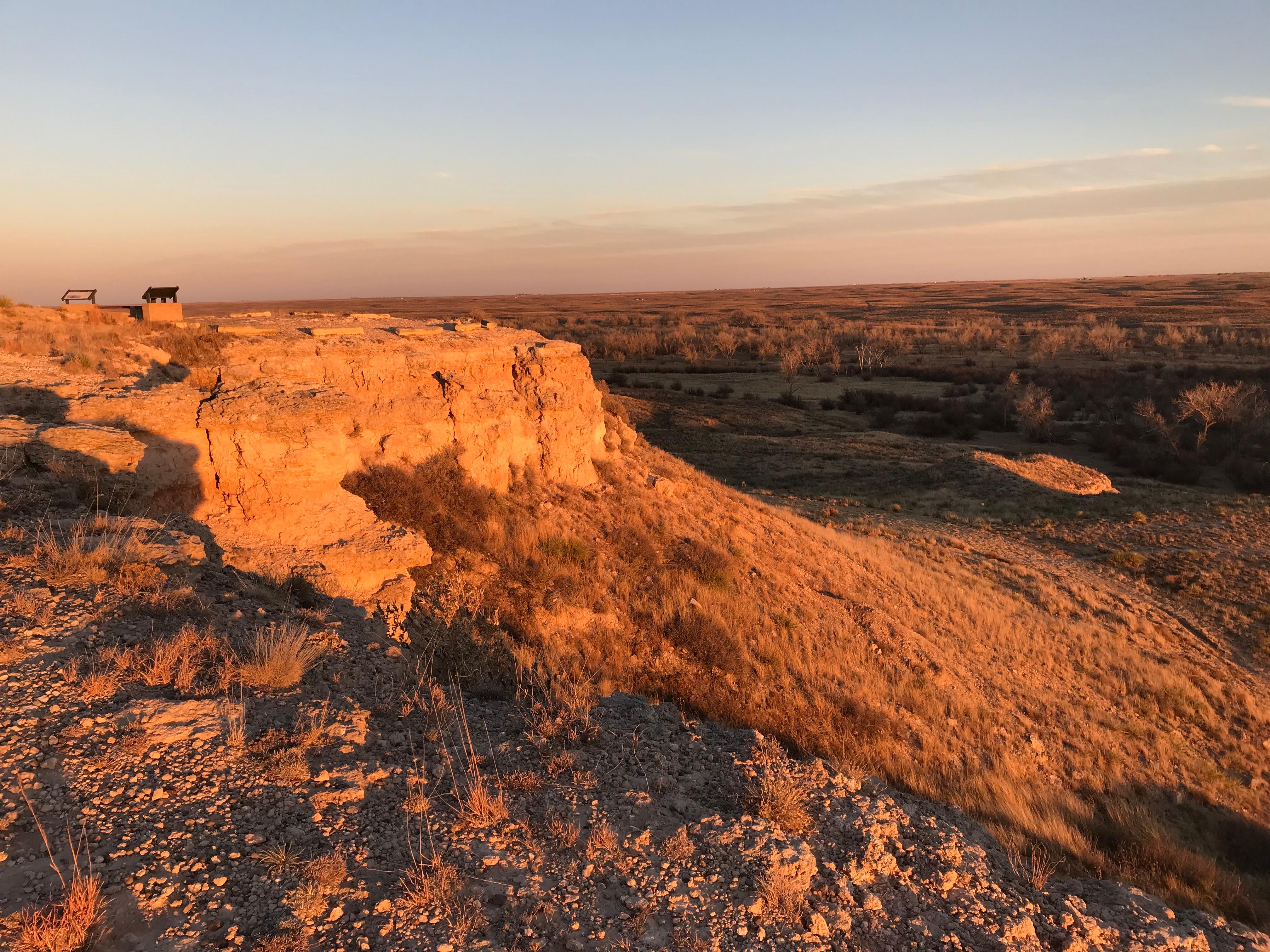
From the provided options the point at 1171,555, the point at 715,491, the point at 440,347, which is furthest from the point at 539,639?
the point at 1171,555

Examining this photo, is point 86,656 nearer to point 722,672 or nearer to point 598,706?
point 598,706

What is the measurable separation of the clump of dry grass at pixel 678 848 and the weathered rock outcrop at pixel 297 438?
164 inches

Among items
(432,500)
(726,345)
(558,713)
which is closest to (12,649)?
(558,713)

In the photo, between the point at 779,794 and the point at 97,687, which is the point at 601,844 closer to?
the point at 779,794

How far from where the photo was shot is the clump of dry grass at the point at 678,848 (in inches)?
169

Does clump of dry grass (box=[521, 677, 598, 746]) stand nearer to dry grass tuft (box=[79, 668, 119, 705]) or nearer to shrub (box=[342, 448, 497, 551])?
dry grass tuft (box=[79, 668, 119, 705])

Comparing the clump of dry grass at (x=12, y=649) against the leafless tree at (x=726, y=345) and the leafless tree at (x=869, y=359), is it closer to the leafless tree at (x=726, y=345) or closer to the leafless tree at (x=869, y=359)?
the leafless tree at (x=869, y=359)

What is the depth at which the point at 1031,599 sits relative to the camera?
15.4m

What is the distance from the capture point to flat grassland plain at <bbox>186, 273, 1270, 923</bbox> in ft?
25.8

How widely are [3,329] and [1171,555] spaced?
25300mm

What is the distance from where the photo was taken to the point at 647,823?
182 inches

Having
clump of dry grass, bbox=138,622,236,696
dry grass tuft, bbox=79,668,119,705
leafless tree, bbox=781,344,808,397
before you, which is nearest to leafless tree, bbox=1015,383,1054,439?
leafless tree, bbox=781,344,808,397

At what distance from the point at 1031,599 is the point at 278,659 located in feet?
50.4

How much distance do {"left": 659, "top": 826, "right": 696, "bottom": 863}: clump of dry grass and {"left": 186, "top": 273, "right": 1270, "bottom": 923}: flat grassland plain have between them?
8.15 feet
